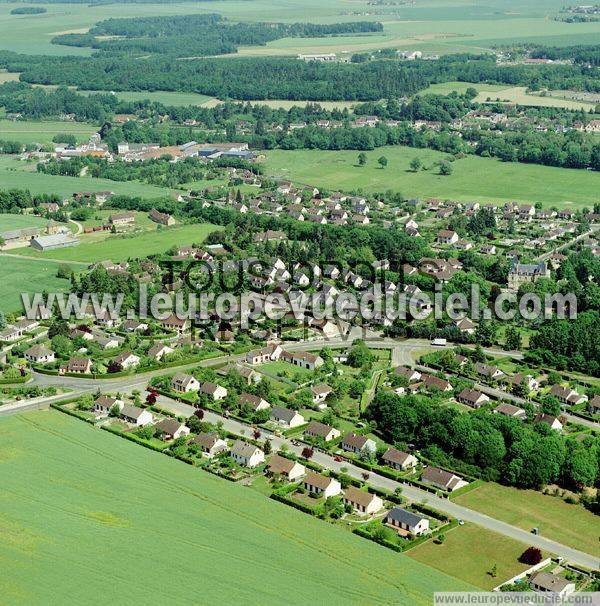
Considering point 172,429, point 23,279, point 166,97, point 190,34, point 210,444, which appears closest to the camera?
point 210,444

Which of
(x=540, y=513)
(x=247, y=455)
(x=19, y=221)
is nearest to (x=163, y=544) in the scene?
(x=247, y=455)

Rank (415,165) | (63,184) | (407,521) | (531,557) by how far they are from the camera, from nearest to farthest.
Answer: (531,557), (407,521), (63,184), (415,165)

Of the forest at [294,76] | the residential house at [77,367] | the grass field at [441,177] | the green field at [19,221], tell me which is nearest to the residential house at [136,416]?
the residential house at [77,367]

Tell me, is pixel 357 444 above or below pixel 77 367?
below

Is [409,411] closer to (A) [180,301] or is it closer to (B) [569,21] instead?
(A) [180,301]

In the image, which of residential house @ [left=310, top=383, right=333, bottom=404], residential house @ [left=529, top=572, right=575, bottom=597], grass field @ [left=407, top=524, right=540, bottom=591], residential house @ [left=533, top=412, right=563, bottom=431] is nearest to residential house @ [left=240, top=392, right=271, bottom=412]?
residential house @ [left=310, top=383, right=333, bottom=404]

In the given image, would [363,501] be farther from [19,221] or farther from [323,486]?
[19,221]

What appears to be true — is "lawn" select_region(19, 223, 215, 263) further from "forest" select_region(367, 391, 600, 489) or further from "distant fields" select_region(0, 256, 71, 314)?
"forest" select_region(367, 391, 600, 489)
